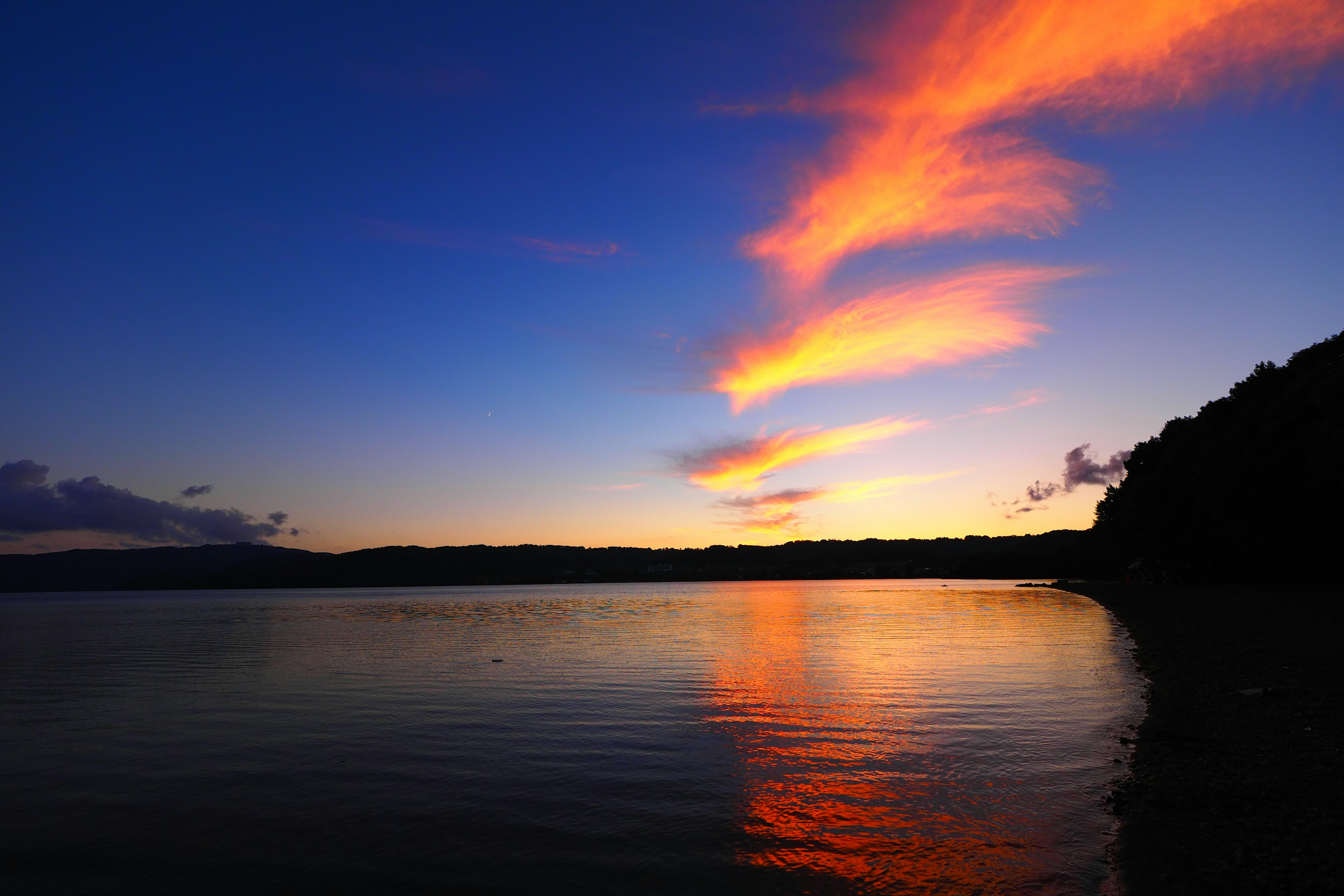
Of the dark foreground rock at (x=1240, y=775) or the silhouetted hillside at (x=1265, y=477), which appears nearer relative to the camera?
the dark foreground rock at (x=1240, y=775)

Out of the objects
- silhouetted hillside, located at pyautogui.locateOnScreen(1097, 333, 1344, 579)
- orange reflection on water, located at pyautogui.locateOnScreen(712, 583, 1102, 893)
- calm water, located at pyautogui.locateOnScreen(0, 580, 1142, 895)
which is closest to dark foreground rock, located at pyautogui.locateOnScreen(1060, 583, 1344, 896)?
calm water, located at pyautogui.locateOnScreen(0, 580, 1142, 895)

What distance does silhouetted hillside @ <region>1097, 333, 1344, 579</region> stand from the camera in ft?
148

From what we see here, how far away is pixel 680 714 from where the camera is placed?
2211cm

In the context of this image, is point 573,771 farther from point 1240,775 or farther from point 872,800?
point 1240,775

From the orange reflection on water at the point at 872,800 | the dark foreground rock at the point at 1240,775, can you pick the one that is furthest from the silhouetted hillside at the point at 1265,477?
the orange reflection on water at the point at 872,800

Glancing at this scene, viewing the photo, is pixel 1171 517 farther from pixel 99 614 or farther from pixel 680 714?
pixel 99 614

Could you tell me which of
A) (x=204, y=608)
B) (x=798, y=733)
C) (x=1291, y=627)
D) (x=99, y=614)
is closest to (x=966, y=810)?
(x=798, y=733)

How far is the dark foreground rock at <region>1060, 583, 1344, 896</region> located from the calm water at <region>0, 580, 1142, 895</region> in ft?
2.39

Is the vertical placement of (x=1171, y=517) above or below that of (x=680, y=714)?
above

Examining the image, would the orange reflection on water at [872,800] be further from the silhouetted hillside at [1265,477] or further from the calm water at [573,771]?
the silhouetted hillside at [1265,477]

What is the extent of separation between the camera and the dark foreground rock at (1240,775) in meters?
9.18

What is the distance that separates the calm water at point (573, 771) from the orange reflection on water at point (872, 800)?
64mm

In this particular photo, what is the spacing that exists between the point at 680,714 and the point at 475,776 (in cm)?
809

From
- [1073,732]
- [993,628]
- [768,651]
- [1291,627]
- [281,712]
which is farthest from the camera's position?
[993,628]
